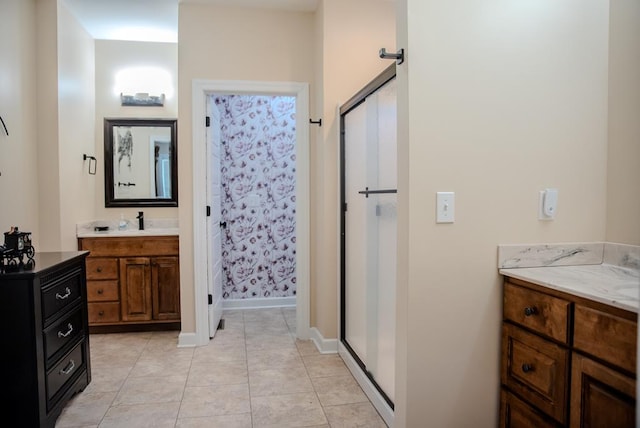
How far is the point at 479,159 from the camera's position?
1.62 metres

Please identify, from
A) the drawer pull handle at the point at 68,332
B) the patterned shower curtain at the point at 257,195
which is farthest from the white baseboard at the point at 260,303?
the drawer pull handle at the point at 68,332

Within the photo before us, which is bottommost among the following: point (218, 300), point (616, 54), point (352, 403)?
point (352, 403)

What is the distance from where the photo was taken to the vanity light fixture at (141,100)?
4039 millimetres

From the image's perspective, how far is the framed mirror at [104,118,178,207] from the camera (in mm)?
4031

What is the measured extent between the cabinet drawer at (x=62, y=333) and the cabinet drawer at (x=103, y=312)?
46.1 inches

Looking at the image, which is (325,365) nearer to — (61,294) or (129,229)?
(61,294)

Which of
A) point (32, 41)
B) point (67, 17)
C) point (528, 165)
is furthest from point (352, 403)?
point (67, 17)

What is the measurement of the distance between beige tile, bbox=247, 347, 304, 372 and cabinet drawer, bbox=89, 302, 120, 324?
130 cm

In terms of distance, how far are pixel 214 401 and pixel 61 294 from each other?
1012 mm

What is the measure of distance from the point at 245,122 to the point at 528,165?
3.32 m

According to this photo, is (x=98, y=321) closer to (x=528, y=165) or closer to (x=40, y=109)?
(x=40, y=109)

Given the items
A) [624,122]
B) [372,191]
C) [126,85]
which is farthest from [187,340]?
[624,122]

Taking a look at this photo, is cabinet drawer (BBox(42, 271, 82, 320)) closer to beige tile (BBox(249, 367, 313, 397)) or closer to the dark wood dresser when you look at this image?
the dark wood dresser

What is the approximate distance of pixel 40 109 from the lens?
3.20 meters
